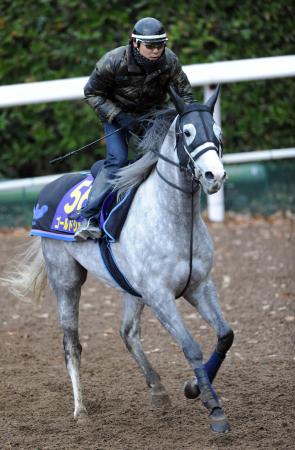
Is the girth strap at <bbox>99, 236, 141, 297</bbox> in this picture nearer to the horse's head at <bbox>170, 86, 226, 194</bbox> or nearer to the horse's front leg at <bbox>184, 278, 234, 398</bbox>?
the horse's front leg at <bbox>184, 278, 234, 398</bbox>

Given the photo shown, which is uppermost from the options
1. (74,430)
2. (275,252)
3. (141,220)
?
(141,220)

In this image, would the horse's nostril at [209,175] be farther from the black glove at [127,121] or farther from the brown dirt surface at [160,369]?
the brown dirt surface at [160,369]

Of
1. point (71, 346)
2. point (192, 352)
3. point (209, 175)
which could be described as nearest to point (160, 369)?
point (71, 346)

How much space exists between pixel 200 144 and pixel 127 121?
1.05 meters

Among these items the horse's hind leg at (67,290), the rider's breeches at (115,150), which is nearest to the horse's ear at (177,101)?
the rider's breeches at (115,150)

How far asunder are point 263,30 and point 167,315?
662cm

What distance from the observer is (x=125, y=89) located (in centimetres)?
621

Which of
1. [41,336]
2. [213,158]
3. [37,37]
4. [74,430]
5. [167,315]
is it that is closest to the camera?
[213,158]

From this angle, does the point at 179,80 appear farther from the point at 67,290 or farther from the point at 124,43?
the point at 124,43

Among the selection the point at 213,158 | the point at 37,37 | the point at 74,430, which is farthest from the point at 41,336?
the point at 37,37

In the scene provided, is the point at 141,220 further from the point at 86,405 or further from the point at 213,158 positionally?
the point at 86,405

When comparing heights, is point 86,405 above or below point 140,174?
below

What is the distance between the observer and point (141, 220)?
5.89m

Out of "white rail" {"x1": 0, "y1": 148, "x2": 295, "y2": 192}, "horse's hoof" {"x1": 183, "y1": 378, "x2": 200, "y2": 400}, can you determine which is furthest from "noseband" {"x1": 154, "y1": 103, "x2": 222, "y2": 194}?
"white rail" {"x1": 0, "y1": 148, "x2": 295, "y2": 192}
